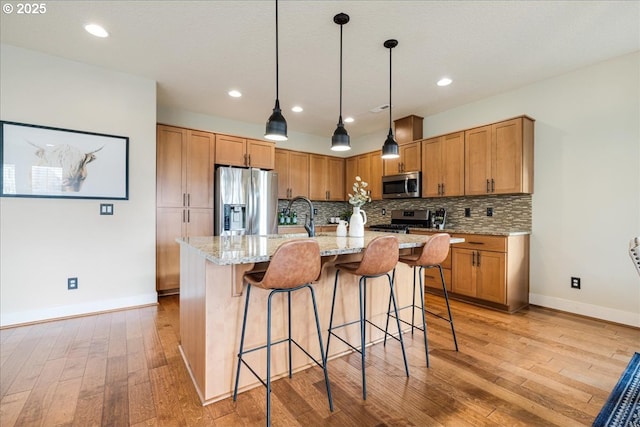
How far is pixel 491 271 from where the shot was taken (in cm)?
341

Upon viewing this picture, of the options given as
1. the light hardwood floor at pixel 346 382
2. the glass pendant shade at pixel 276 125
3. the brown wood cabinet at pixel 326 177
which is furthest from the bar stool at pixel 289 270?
the brown wood cabinet at pixel 326 177

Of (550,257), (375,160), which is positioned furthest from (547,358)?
(375,160)

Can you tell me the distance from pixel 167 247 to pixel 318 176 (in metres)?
2.94

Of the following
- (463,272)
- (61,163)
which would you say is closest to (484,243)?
(463,272)

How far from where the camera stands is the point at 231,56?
299 centimetres

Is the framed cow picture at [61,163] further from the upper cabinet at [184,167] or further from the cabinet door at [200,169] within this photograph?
the cabinet door at [200,169]

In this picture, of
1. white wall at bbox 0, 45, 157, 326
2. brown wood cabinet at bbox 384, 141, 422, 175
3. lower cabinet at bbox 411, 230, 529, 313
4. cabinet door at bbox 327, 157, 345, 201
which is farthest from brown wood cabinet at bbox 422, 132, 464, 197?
white wall at bbox 0, 45, 157, 326

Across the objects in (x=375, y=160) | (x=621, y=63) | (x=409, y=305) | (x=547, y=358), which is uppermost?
(x=621, y=63)

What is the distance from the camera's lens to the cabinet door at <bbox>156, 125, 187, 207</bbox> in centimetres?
392

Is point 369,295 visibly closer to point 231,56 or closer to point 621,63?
point 231,56

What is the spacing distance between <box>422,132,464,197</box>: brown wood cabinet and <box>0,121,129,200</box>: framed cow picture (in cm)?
395

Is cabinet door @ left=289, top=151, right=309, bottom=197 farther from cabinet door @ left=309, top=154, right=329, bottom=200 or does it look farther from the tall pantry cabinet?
the tall pantry cabinet

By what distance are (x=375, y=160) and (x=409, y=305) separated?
3.19 metres

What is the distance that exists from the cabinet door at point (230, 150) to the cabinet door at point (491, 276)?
11.6 ft
